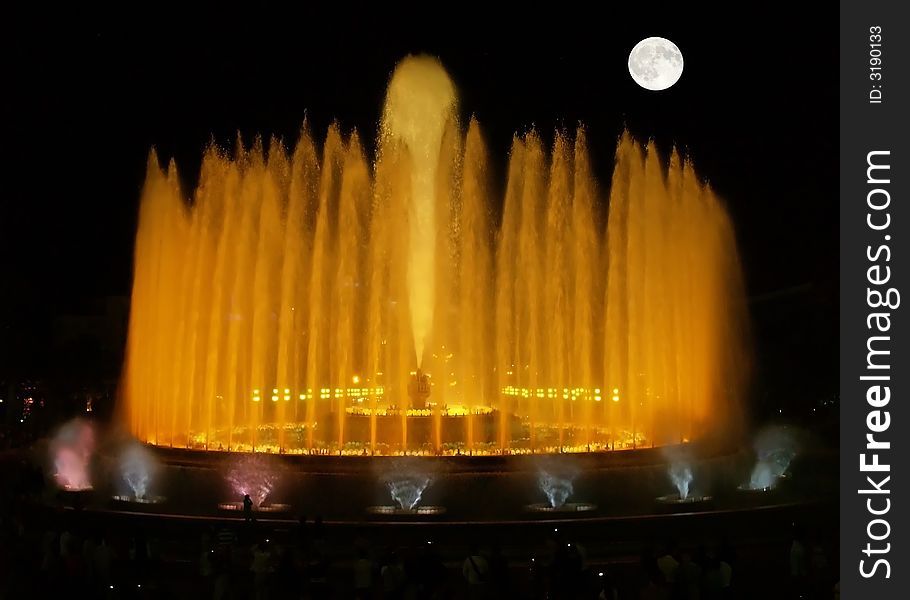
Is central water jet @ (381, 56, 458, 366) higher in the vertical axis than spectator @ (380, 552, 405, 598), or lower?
higher

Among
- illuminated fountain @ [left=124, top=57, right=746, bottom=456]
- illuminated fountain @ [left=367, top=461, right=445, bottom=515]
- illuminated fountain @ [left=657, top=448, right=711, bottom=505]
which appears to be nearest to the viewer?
illuminated fountain @ [left=367, top=461, right=445, bottom=515]

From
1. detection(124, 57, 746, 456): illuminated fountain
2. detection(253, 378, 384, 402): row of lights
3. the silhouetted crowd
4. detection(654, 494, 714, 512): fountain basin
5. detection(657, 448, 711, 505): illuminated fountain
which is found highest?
detection(124, 57, 746, 456): illuminated fountain

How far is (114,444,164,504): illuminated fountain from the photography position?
1852 centimetres

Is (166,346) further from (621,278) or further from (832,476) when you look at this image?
(832,476)

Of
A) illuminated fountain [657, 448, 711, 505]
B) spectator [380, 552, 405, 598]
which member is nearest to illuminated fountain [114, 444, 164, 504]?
spectator [380, 552, 405, 598]

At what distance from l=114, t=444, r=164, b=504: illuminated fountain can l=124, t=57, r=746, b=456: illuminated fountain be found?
20.3ft

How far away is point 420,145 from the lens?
29.8m

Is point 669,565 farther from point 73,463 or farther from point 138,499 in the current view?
point 73,463

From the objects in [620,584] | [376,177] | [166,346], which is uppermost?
[376,177]

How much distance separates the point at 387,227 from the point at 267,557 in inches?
650

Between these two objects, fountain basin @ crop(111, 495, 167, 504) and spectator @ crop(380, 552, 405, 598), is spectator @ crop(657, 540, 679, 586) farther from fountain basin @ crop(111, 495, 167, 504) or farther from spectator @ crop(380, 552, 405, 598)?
fountain basin @ crop(111, 495, 167, 504)

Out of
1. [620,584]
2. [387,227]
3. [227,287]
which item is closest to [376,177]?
[387,227]

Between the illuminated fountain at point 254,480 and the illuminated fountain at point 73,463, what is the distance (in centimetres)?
333

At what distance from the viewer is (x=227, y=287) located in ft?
88.9
